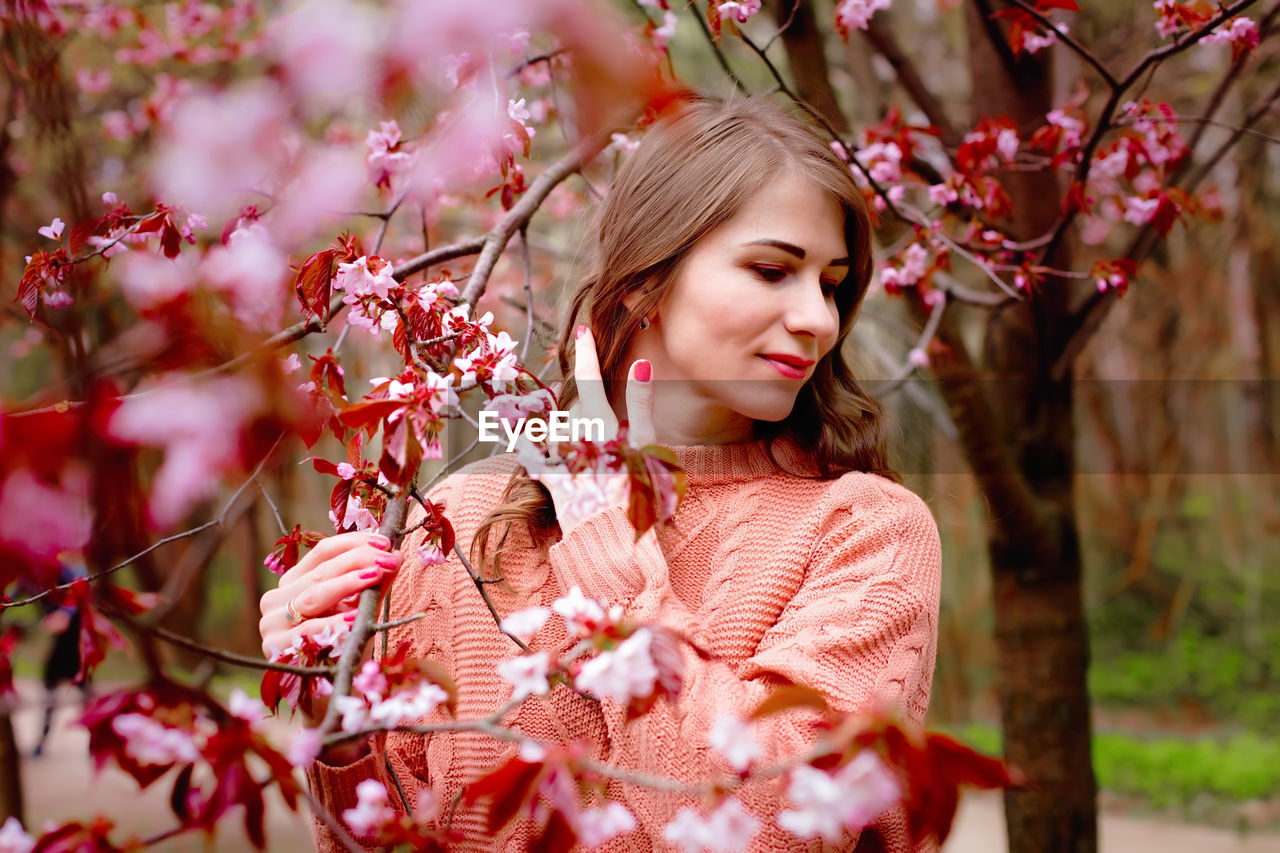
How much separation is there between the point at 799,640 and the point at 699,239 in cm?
51

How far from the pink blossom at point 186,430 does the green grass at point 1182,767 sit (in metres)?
4.72

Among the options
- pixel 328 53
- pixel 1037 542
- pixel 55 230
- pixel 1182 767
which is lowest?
pixel 1182 767

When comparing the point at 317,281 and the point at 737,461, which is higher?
the point at 317,281

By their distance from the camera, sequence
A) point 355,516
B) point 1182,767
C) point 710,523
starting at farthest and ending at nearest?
1. point 1182,767
2. point 710,523
3. point 355,516

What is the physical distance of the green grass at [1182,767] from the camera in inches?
193

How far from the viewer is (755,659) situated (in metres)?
1.14

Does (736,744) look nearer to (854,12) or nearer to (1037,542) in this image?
(854,12)

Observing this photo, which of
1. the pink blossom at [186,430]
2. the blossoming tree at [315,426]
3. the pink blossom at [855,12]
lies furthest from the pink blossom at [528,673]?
the pink blossom at [855,12]

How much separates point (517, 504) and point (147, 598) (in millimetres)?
667

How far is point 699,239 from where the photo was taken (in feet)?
4.28

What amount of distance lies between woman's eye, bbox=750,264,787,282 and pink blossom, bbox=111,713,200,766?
2.70ft

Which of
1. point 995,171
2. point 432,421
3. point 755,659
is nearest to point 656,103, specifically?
point 432,421

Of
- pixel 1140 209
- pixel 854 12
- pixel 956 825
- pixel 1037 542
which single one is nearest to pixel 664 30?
pixel 854 12

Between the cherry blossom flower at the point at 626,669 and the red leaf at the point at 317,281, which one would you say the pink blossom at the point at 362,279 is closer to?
the red leaf at the point at 317,281
